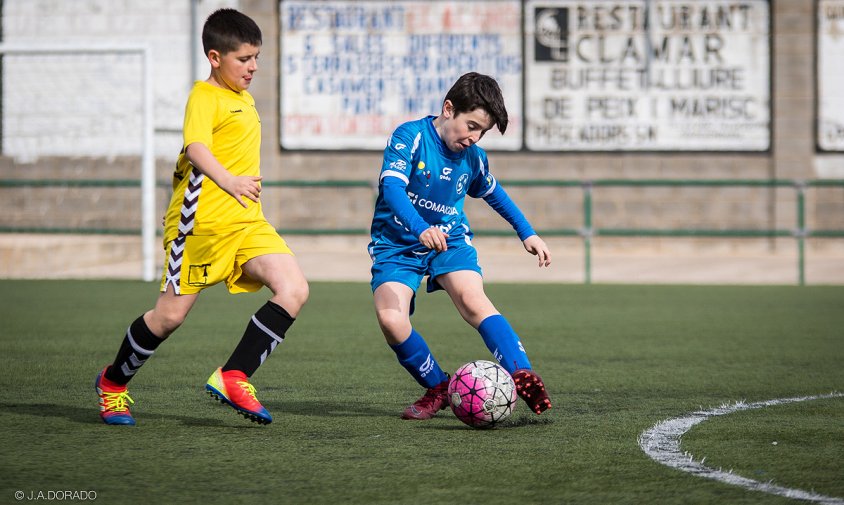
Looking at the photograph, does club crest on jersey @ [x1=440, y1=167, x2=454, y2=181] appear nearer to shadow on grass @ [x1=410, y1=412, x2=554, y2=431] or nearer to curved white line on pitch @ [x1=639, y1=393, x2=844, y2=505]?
shadow on grass @ [x1=410, y1=412, x2=554, y2=431]

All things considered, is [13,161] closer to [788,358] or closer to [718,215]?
[718,215]

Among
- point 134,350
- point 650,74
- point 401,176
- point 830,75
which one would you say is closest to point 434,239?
point 401,176

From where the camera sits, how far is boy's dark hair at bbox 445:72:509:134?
577 cm

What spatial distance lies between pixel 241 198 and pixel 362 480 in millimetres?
1354

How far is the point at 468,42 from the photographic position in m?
19.5

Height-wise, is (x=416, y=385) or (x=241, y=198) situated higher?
(x=241, y=198)

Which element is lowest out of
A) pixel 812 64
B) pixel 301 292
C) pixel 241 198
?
pixel 301 292

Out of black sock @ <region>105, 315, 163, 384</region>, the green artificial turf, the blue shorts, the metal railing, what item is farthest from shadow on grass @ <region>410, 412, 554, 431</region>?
the metal railing

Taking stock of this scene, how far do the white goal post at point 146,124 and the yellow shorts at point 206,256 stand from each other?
8.53 metres

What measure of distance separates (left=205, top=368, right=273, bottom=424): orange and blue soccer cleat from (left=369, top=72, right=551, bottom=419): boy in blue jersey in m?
0.70

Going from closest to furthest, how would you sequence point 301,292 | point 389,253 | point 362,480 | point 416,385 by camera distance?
1. point 362,480
2. point 301,292
3. point 389,253
4. point 416,385

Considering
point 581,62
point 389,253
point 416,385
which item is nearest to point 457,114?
point 389,253

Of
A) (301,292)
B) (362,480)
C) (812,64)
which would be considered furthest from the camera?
(812,64)

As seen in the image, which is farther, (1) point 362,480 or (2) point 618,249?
(2) point 618,249
